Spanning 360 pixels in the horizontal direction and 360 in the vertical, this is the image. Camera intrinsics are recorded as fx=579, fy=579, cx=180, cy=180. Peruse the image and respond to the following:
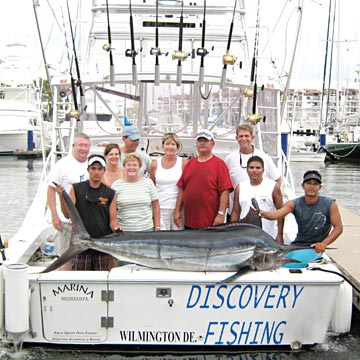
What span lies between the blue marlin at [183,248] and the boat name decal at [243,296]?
14 cm

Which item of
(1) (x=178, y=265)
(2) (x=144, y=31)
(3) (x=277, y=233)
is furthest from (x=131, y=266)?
(2) (x=144, y=31)

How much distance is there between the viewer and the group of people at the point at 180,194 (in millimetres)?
4344

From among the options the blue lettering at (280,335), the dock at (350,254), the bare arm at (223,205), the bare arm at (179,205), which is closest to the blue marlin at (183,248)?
the blue lettering at (280,335)

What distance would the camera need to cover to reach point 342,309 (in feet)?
14.5

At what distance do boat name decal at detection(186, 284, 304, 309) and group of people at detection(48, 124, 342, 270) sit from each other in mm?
453

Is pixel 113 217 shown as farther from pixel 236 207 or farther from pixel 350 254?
pixel 350 254

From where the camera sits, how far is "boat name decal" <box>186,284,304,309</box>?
155 inches

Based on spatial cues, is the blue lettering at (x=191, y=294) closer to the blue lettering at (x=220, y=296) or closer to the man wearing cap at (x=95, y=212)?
the blue lettering at (x=220, y=296)

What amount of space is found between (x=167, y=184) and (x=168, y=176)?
8 centimetres

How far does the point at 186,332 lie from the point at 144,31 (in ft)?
15.2

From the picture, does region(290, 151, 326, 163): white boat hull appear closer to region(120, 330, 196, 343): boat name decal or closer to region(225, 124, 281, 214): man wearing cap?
region(225, 124, 281, 214): man wearing cap

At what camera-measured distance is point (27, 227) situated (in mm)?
5426

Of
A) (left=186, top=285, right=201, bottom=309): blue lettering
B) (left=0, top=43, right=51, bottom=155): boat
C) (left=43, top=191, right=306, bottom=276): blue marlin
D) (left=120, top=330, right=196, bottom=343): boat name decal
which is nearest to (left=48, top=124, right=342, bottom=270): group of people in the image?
(left=43, top=191, right=306, bottom=276): blue marlin

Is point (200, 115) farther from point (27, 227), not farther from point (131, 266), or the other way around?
point (131, 266)
